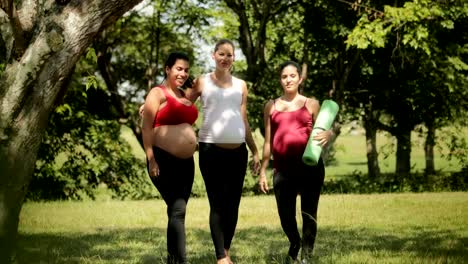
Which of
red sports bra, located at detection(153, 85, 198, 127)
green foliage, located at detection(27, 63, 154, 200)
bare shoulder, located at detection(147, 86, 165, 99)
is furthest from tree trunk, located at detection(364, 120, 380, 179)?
bare shoulder, located at detection(147, 86, 165, 99)

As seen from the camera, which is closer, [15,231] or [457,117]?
[15,231]

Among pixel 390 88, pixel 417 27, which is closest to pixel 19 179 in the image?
pixel 417 27

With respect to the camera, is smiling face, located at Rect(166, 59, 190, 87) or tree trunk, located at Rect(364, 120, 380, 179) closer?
smiling face, located at Rect(166, 59, 190, 87)

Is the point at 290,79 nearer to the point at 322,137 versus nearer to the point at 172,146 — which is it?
the point at 322,137

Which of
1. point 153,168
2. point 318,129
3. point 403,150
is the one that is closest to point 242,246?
point 318,129

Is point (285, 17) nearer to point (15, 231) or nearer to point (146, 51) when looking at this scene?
point (146, 51)

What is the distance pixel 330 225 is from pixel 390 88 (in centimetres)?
1323

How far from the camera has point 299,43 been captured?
75.6 ft

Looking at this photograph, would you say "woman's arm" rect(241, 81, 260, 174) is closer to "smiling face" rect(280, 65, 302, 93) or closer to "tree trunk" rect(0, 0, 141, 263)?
"smiling face" rect(280, 65, 302, 93)

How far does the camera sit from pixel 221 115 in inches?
221

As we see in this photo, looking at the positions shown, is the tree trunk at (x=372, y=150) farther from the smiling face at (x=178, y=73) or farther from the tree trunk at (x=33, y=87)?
the tree trunk at (x=33, y=87)

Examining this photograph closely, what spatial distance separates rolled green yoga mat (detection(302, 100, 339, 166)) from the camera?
554 centimetres

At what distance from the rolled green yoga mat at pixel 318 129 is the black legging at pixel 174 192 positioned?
1.06 metres

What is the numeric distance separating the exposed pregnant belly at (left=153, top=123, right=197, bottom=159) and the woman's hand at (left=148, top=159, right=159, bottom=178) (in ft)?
0.57
